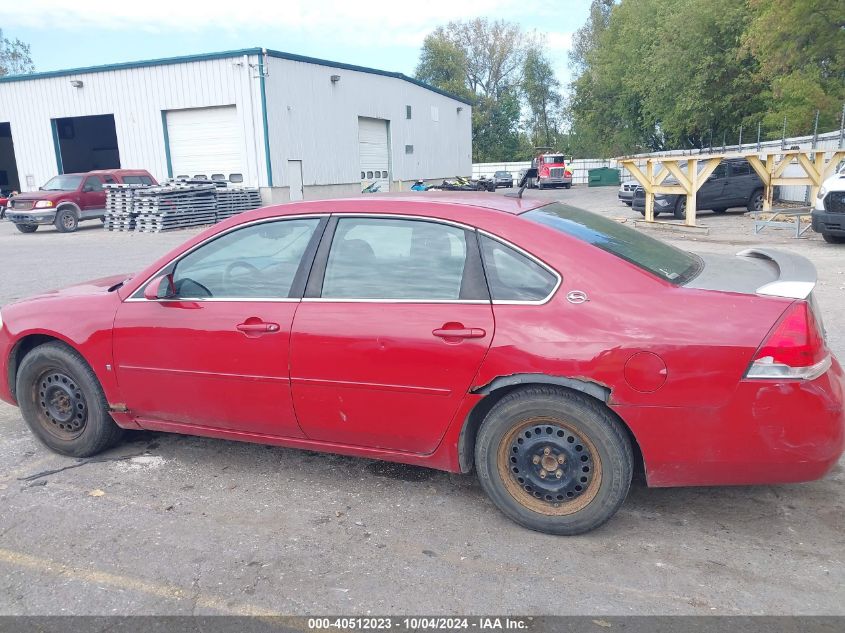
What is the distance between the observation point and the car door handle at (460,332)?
3.19 metres

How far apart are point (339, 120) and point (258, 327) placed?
85.4ft

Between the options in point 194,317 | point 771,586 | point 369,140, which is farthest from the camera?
point 369,140

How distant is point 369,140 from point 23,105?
14377 millimetres

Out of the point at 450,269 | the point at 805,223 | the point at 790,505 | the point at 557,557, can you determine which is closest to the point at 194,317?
the point at 450,269

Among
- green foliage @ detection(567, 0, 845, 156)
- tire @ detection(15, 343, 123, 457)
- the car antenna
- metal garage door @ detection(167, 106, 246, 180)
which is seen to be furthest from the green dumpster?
tire @ detection(15, 343, 123, 457)

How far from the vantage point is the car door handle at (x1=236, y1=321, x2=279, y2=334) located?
3.55 metres

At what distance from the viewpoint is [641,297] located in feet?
10.00

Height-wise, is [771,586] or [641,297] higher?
[641,297]

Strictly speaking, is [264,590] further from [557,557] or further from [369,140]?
[369,140]

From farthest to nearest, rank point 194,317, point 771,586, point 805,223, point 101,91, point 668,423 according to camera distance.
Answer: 1. point 101,91
2. point 805,223
3. point 194,317
4. point 668,423
5. point 771,586

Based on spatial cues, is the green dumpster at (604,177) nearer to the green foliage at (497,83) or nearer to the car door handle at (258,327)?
the green foliage at (497,83)

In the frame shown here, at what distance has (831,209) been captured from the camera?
1231 cm

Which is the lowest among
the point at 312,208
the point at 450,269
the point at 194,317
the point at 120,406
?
the point at 120,406

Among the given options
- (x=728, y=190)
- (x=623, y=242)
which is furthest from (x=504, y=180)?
(x=623, y=242)
